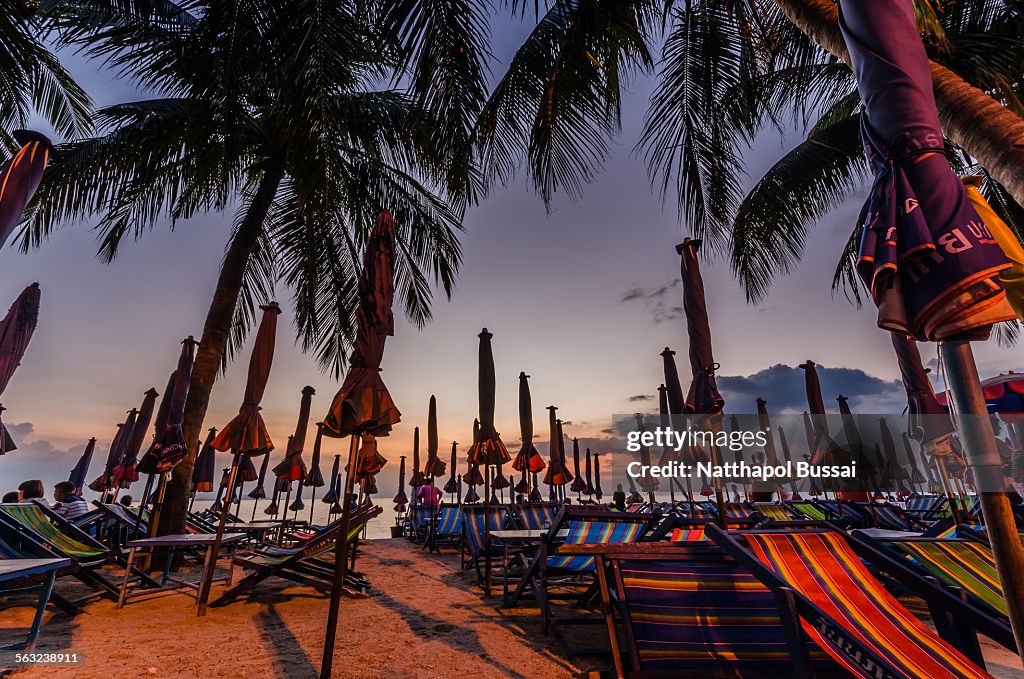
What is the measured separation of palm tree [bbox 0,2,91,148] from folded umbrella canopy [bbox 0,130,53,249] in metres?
4.37

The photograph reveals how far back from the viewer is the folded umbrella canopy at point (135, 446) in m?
8.90

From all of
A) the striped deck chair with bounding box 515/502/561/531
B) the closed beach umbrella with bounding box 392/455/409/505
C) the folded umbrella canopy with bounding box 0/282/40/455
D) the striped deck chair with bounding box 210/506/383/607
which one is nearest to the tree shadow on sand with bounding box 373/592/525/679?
the striped deck chair with bounding box 210/506/383/607

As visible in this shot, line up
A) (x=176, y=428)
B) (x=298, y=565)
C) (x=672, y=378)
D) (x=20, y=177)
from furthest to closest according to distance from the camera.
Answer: (x=672, y=378) < (x=176, y=428) < (x=298, y=565) < (x=20, y=177)

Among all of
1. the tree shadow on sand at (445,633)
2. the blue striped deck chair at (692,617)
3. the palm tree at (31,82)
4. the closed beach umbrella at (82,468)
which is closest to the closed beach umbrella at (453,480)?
the closed beach umbrella at (82,468)

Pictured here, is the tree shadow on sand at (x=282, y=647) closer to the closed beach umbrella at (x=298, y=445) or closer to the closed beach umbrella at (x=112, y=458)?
the closed beach umbrella at (x=298, y=445)

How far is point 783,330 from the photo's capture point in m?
12.9

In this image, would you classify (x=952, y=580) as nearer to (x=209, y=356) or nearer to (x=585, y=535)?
(x=585, y=535)

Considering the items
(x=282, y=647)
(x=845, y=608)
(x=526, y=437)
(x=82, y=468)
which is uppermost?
(x=526, y=437)

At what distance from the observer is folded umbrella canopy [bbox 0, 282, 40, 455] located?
4.88m

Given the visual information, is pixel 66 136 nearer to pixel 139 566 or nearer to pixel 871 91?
pixel 139 566

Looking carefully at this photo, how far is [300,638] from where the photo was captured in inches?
137

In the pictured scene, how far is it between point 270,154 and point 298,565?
6.64 m

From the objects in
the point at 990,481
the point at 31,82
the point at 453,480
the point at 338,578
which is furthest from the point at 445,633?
the point at 453,480

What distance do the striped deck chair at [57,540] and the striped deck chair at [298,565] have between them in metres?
1.10
